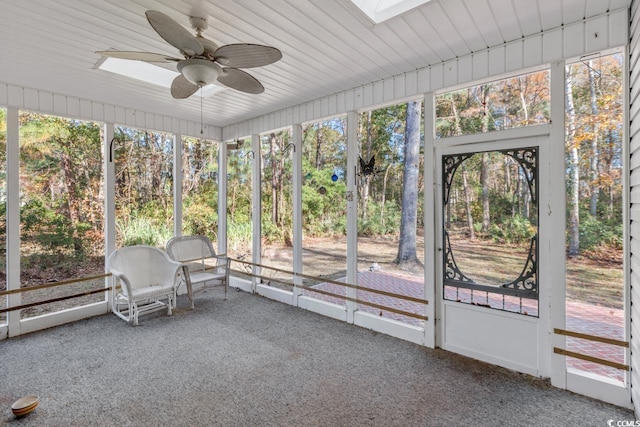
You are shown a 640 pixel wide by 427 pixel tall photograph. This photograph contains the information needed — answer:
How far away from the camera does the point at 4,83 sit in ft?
10.8

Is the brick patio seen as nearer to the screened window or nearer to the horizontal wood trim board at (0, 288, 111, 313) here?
the screened window

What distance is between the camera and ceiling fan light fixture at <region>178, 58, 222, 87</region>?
199cm

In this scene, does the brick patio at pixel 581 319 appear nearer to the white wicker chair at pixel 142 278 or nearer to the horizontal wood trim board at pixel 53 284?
the white wicker chair at pixel 142 278

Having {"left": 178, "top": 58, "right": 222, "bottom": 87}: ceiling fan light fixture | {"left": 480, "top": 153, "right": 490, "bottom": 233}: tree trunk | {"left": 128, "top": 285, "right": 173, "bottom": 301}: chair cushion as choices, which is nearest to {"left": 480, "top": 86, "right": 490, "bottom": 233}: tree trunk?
{"left": 480, "top": 153, "right": 490, "bottom": 233}: tree trunk

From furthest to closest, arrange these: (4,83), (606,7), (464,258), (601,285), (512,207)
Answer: (4,83)
(464,258)
(512,207)
(601,285)
(606,7)

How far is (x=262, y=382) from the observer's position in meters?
2.44

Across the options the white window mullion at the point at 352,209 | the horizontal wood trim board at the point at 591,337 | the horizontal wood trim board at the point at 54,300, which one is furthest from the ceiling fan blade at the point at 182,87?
the horizontal wood trim board at the point at 591,337

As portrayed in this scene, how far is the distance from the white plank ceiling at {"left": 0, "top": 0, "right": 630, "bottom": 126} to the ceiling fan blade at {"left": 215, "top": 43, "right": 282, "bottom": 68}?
0.37m

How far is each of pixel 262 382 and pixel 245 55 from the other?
7.52 ft

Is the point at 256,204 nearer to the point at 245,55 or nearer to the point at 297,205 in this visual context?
the point at 297,205

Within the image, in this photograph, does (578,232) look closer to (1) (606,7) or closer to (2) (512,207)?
(2) (512,207)

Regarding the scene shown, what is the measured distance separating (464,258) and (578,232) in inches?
34.1

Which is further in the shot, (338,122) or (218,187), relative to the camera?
(218,187)

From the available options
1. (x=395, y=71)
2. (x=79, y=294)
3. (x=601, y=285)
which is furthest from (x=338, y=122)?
(x=79, y=294)
